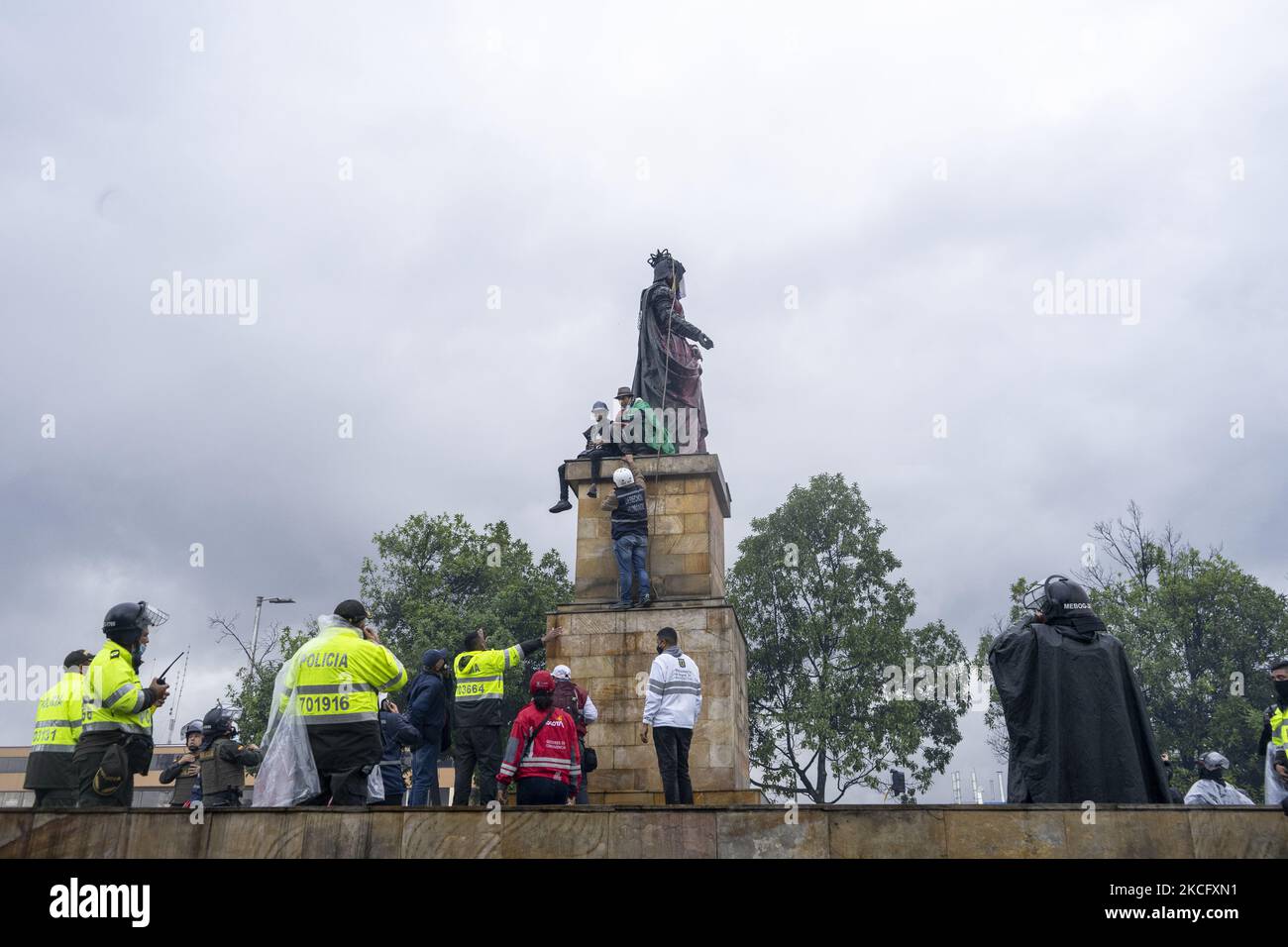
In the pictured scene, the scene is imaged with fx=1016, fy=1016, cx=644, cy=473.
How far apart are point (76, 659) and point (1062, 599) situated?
329 inches

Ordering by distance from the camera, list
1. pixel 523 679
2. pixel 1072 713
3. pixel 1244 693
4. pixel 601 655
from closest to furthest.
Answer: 1. pixel 1072 713
2. pixel 601 655
3. pixel 1244 693
4. pixel 523 679

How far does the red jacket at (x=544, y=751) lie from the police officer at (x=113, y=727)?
2.76 metres

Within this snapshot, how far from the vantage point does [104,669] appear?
304 inches

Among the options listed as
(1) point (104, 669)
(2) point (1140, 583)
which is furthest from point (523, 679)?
(1) point (104, 669)

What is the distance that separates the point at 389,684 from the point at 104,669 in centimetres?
216

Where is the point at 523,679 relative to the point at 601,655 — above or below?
below

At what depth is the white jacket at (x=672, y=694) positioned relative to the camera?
923 cm

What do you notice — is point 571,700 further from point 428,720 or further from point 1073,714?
point 1073,714

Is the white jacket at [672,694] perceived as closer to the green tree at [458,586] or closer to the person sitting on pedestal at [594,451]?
the person sitting on pedestal at [594,451]

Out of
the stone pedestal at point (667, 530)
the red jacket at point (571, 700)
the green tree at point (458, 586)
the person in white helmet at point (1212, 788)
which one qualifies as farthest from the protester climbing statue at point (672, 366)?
the green tree at point (458, 586)

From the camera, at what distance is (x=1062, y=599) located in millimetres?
7883
